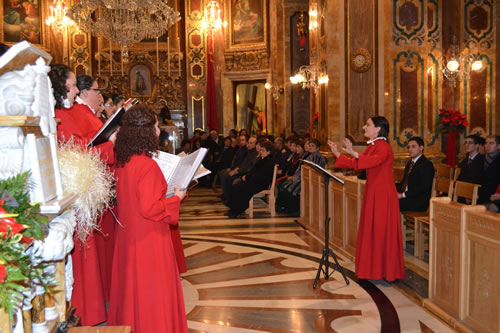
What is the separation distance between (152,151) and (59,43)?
1856 centimetres

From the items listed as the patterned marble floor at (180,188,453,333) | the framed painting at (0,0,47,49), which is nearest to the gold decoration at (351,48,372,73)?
the patterned marble floor at (180,188,453,333)

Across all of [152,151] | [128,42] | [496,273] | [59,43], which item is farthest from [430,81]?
[59,43]

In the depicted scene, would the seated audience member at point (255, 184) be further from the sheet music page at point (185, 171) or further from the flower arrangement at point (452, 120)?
the sheet music page at point (185, 171)

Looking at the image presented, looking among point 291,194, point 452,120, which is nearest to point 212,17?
point 291,194

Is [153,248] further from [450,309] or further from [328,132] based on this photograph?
[328,132]

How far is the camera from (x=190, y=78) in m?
20.9

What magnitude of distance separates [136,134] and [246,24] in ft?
57.2

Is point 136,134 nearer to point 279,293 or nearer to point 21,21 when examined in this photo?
point 279,293

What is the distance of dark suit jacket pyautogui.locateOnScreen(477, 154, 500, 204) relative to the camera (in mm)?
7453

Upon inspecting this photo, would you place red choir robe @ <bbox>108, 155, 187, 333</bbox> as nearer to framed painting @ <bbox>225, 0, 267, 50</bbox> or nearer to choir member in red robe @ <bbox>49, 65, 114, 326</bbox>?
choir member in red robe @ <bbox>49, 65, 114, 326</bbox>

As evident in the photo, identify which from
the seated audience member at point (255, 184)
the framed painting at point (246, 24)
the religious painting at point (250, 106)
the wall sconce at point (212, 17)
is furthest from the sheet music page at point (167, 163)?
the religious painting at point (250, 106)

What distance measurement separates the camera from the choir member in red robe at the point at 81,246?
3.69 metres

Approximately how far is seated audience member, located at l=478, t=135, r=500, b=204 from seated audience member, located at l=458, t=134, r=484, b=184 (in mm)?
93

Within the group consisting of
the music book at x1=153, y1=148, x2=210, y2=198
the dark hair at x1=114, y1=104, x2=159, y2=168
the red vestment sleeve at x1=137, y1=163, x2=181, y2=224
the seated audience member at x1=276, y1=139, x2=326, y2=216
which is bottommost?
the seated audience member at x1=276, y1=139, x2=326, y2=216
